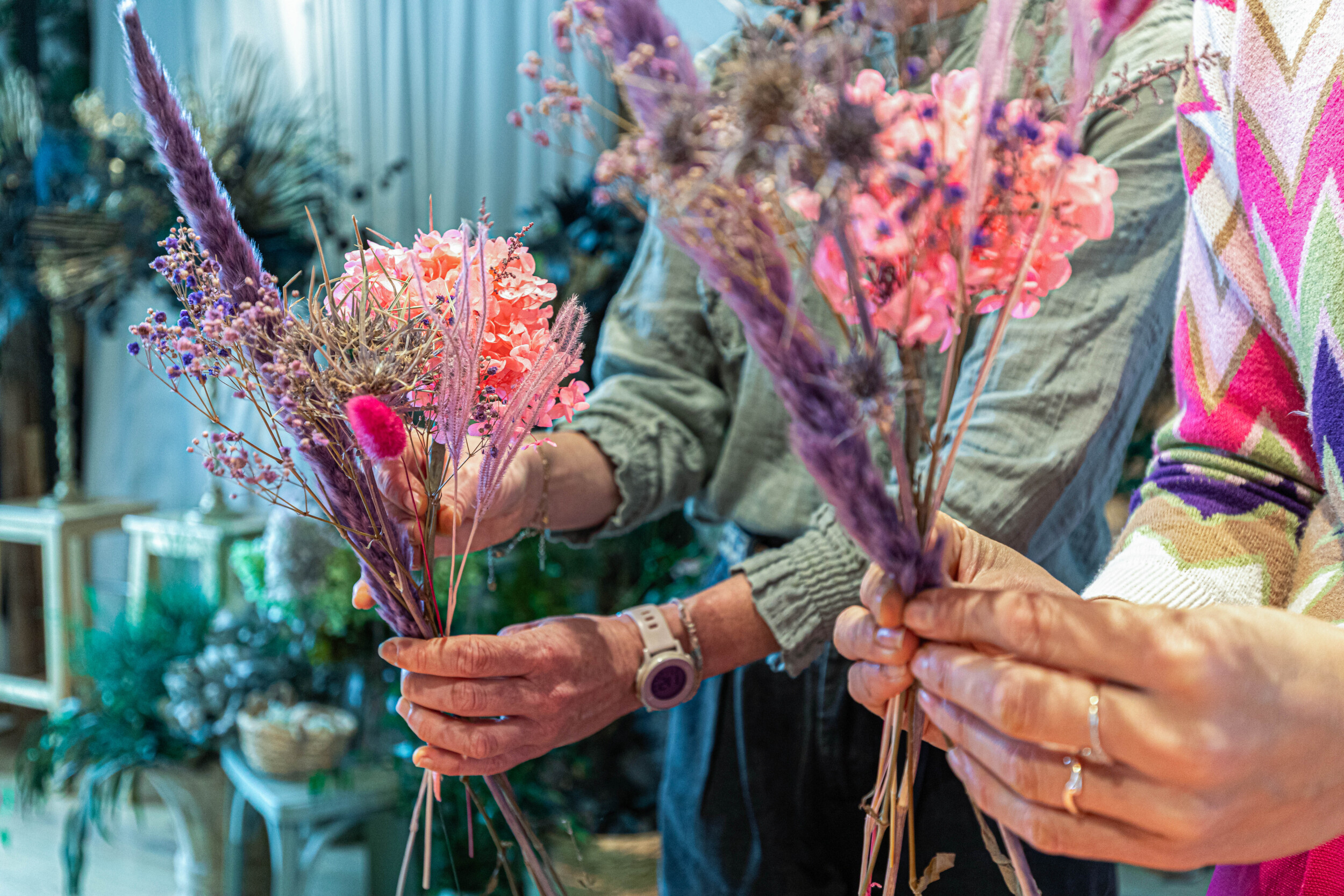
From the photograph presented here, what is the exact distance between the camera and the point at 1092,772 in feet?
1.28

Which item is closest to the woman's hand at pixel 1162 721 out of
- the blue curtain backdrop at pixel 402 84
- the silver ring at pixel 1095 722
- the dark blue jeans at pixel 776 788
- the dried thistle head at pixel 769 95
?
the silver ring at pixel 1095 722

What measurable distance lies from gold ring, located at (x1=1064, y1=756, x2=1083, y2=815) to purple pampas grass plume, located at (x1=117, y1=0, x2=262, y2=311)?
1.50 ft

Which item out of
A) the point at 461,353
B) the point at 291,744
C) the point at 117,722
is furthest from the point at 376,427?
the point at 117,722

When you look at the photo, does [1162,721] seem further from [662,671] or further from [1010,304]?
[662,671]

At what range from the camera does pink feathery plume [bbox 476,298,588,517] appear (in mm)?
547

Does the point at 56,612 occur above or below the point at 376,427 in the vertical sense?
below

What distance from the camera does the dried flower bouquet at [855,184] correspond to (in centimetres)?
34

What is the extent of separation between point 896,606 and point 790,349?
0.46 ft

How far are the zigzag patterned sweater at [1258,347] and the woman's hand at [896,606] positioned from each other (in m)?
0.13

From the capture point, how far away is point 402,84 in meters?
2.68

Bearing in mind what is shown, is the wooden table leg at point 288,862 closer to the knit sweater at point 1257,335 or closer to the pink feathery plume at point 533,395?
the pink feathery plume at point 533,395

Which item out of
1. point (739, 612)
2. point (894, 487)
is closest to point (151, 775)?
point (739, 612)

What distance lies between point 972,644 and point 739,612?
0.39 meters

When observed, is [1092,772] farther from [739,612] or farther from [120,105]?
[120,105]
